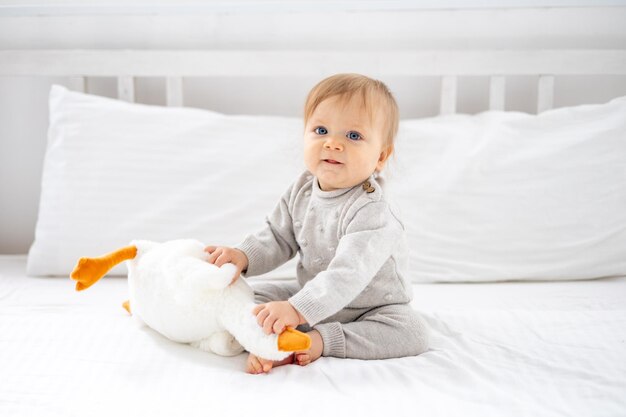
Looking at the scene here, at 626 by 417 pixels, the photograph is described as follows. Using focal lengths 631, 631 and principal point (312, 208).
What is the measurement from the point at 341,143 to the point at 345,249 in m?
0.17

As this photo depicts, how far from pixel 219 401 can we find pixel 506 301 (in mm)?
672

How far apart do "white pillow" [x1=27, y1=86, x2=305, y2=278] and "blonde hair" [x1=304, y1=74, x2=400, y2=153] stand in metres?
0.44

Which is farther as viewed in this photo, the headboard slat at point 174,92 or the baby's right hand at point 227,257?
the headboard slat at point 174,92

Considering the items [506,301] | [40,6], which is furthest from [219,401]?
[40,6]

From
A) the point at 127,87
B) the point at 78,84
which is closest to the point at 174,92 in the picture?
the point at 127,87

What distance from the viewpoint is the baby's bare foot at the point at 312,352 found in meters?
0.91

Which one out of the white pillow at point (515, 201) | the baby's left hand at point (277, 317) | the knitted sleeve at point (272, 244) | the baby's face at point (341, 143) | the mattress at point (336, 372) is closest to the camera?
the mattress at point (336, 372)

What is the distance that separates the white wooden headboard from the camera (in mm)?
1614

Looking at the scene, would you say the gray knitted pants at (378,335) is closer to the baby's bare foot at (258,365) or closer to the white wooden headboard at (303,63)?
the baby's bare foot at (258,365)

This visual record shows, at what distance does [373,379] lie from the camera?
86 cm

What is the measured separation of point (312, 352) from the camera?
3.02 ft

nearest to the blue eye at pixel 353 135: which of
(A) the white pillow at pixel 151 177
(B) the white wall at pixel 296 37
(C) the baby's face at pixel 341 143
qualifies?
(C) the baby's face at pixel 341 143

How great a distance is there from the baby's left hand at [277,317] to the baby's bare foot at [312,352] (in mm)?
44

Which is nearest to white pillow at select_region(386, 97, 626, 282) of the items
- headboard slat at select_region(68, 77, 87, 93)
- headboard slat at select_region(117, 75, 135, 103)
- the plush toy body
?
the plush toy body
